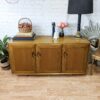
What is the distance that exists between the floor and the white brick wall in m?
0.90

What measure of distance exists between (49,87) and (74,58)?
2.07 ft

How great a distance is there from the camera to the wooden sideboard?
2848 mm

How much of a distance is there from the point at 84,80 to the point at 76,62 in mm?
320

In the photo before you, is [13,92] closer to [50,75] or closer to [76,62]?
[50,75]

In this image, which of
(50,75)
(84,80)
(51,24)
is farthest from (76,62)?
(51,24)

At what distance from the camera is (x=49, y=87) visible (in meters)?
2.72

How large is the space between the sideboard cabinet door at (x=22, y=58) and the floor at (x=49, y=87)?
14cm

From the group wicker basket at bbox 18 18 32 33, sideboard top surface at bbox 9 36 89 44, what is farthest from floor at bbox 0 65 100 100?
wicker basket at bbox 18 18 32 33

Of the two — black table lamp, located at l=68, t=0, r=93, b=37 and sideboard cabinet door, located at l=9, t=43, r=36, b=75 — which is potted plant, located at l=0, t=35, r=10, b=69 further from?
black table lamp, located at l=68, t=0, r=93, b=37

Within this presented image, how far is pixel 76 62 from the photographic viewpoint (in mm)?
2953

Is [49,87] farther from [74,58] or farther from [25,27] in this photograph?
[25,27]

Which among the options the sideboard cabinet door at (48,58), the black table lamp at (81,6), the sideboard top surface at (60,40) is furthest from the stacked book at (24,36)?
the black table lamp at (81,6)

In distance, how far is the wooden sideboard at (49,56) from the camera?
2.85m

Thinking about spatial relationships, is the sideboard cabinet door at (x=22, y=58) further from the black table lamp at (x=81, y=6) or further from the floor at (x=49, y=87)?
the black table lamp at (x=81, y=6)
